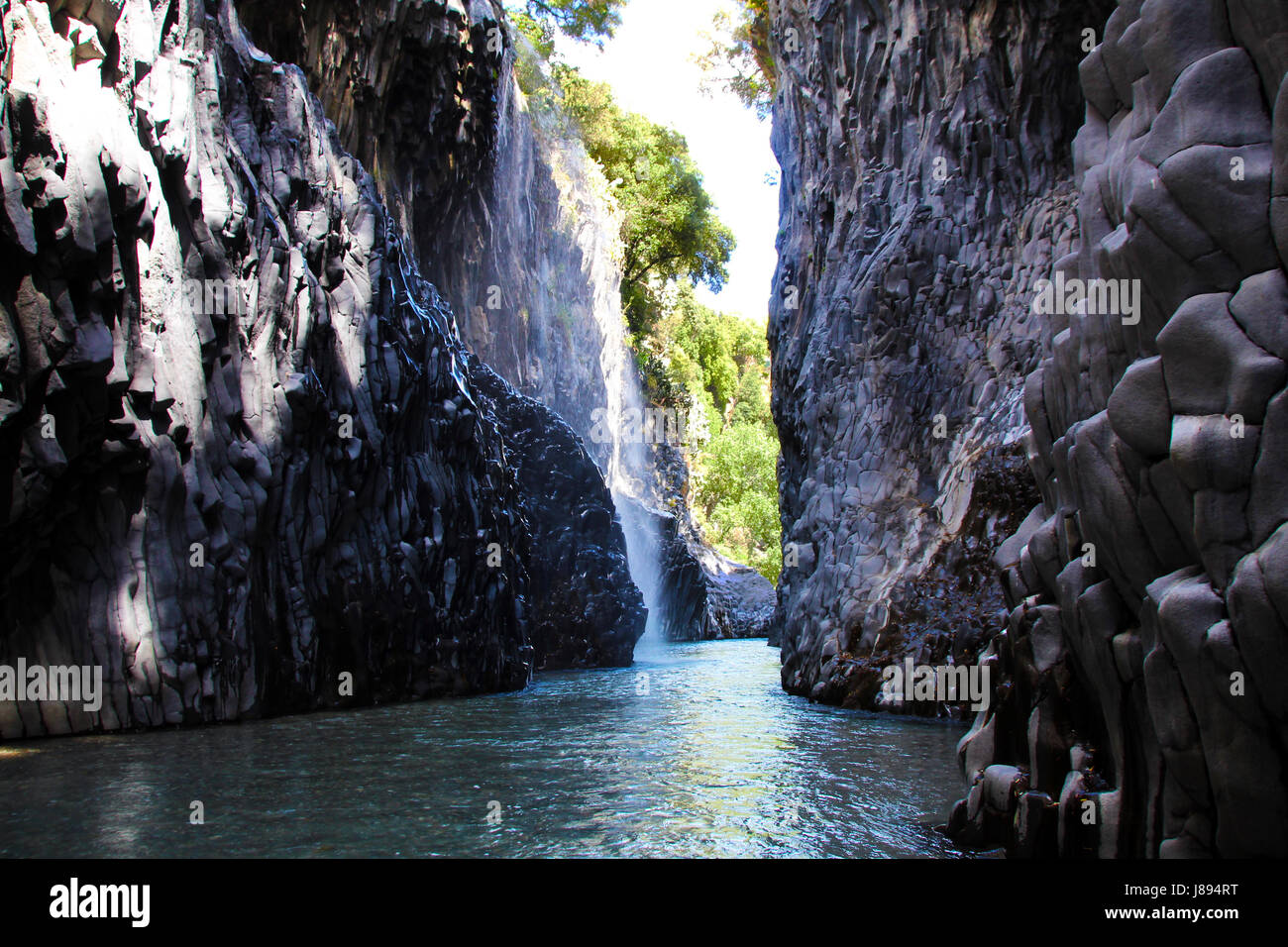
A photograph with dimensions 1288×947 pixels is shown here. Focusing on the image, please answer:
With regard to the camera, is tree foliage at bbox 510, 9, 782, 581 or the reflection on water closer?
the reflection on water

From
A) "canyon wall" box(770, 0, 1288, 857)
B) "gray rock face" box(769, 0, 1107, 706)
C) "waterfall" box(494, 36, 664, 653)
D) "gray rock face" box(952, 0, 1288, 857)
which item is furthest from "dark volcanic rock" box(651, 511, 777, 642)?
"gray rock face" box(952, 0, 1288, 857)

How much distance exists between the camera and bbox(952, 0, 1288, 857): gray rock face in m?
3.76

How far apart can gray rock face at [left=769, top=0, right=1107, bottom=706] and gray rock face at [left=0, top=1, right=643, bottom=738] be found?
6.60 metres

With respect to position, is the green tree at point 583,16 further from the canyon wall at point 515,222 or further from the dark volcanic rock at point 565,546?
the dark volcanic rock at point 565,546

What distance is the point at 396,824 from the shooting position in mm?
6262

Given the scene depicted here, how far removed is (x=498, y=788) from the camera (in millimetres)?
7602

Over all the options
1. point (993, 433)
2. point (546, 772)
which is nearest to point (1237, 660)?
point (546, 772)

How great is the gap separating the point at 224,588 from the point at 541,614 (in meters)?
12.2

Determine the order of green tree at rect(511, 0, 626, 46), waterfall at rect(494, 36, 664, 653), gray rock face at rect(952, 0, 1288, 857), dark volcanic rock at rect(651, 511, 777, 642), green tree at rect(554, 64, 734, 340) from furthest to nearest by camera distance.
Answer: green tree at rect(554, 64, 734, 340)
green tree at rect(511, 0, 626, 46)
dark volcanic rock at rect(651, 511, 777, 642)
waterfall at rect(494, 36, 664, 653)
gray rock face at rect(952, 0, 1288, 857)

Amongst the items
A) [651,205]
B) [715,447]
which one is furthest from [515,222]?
[715,447]

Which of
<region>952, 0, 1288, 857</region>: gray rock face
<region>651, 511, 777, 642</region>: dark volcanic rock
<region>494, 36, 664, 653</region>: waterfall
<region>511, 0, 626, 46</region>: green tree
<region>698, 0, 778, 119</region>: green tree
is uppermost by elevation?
<region>511, 0, 626, 46</region>: green tree

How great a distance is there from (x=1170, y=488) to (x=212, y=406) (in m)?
10.8

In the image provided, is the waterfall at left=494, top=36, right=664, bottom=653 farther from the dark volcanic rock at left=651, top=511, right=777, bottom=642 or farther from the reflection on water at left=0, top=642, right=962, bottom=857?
the reflection on water at left=0, top=642, right=962, bottom=857
